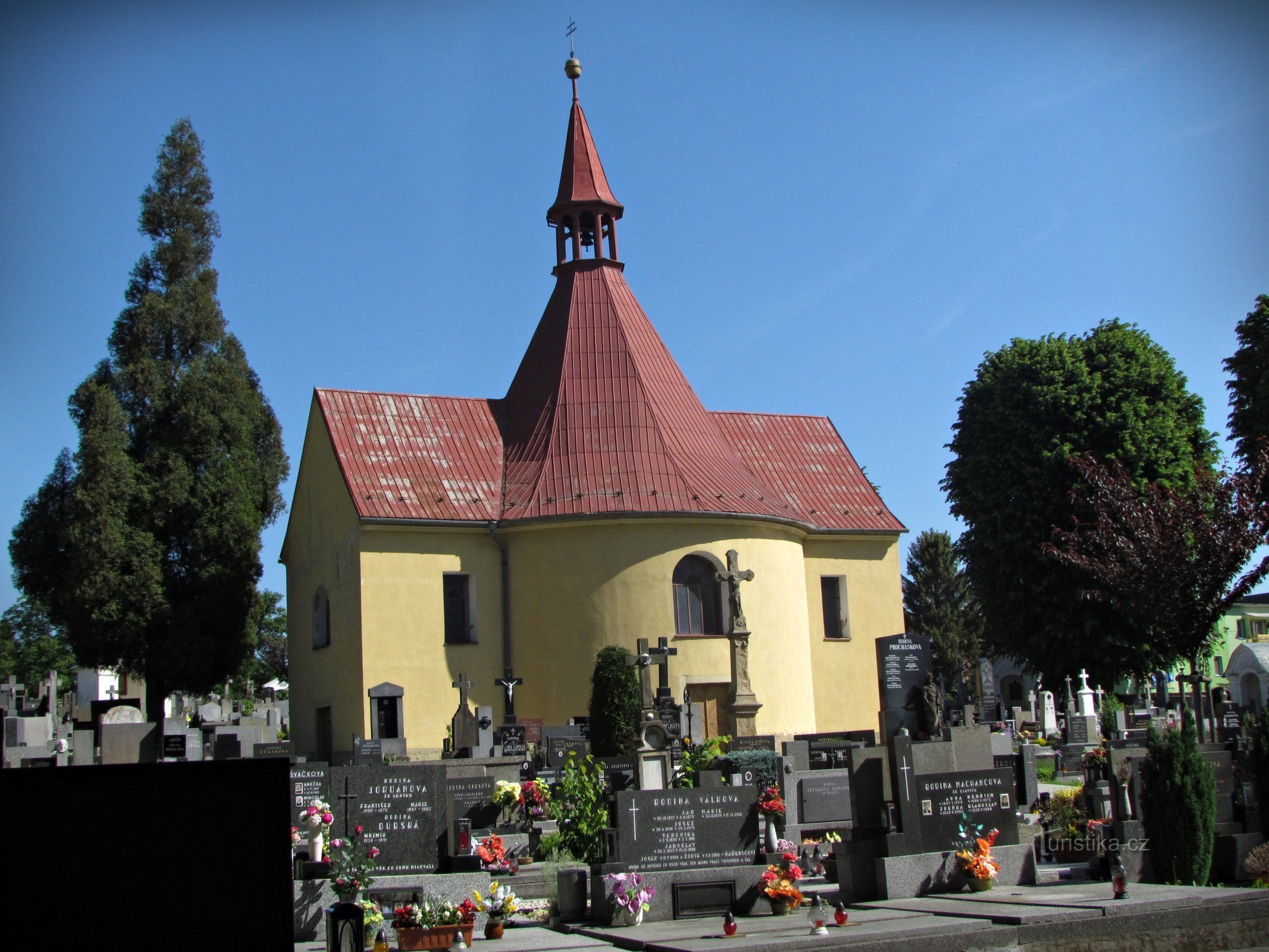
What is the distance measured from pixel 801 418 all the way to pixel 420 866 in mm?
25817

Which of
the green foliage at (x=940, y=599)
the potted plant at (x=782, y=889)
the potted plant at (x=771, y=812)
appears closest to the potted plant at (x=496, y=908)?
the potted plant at (x=782, y=889)

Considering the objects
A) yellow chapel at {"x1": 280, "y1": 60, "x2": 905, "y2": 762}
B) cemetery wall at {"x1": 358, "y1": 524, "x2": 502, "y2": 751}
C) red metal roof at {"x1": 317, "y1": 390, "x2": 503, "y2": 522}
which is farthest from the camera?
red metal roof at {"x1": 317, "y1": 390, "x2": 503, "y2": 522}

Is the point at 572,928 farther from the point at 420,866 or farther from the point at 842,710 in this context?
the point at 842,710

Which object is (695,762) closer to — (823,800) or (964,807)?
(823,800)

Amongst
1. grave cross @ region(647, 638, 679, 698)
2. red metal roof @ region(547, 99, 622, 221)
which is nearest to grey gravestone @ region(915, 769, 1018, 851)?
grave cross @ region(647, 638, 679, 698)

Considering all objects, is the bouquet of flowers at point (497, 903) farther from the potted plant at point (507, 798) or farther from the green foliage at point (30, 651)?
the green foliage at point (30, 651)

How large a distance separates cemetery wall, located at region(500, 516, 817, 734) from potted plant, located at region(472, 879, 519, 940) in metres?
16.5

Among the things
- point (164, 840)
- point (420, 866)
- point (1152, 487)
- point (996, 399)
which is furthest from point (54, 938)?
point (996, 399)

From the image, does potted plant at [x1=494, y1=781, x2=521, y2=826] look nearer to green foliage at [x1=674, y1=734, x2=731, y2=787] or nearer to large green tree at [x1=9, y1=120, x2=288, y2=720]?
green foliage at [x1=674, y1=734, x2=731, y2=787]

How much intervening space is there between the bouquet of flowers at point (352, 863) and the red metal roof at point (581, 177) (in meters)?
23.5

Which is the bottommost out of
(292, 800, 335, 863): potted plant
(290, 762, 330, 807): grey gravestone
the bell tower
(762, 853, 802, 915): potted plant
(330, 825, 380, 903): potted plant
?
(762, 853, 802, 915): potted plant

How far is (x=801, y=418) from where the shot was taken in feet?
119

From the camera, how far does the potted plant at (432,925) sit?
9.83 metres

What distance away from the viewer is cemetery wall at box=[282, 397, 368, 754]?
91.4ft
